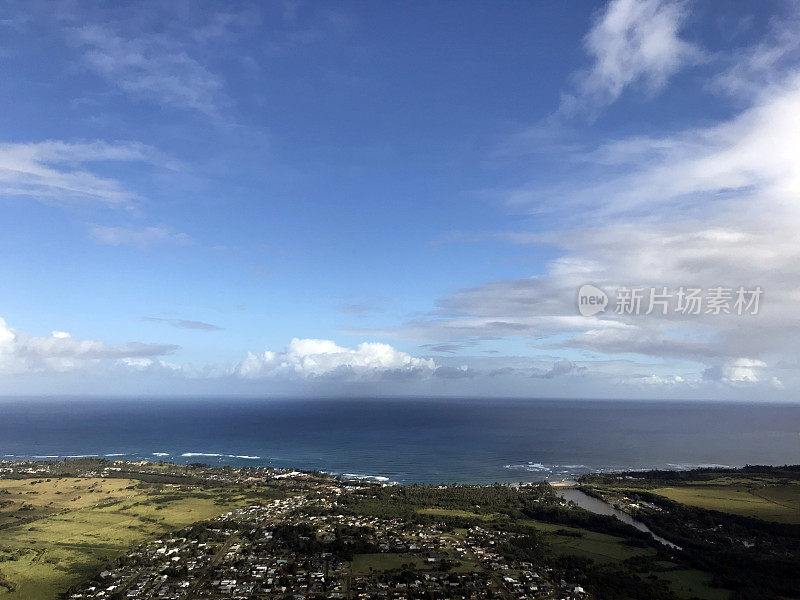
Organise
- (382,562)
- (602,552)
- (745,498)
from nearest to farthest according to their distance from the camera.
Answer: (382,562), (602,552), (745,498)

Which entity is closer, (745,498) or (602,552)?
(602,552)

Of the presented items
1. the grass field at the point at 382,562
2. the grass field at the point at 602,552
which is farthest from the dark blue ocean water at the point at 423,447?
the grass field at the point at 382,562

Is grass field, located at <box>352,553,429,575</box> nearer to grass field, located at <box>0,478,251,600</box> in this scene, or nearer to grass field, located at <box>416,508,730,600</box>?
grass field, located at <box>416,508,730,600</box>

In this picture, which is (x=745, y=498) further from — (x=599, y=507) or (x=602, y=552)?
(x=602, y=552)

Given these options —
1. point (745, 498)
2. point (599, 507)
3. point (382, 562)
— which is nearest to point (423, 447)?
point (599, 507)

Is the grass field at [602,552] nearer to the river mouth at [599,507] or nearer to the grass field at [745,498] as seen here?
the river mouth at [599,507]
